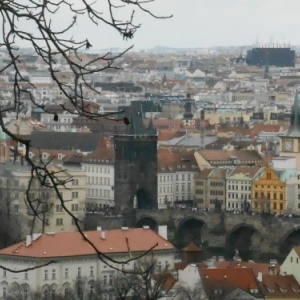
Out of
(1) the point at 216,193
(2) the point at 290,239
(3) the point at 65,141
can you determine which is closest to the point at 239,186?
(1) the point at 216,193

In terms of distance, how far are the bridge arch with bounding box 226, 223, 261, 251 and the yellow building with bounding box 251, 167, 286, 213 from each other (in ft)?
9.95

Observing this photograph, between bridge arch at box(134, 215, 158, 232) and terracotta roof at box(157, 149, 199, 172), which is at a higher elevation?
terracotta roof at box(157, 149, 199, 172)

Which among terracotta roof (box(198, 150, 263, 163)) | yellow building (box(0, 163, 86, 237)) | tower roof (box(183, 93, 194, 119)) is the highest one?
yellow building (box(0, 163, 86, 237))

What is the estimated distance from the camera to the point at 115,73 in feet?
500

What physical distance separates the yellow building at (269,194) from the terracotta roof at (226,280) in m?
21.8

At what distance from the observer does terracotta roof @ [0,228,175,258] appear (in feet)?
107

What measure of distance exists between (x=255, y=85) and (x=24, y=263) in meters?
102

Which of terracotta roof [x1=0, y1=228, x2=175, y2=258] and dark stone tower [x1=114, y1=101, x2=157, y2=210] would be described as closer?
terracotta roof [x1=0, y1=228, x2=175, y2=258]

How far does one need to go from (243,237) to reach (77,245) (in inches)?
679

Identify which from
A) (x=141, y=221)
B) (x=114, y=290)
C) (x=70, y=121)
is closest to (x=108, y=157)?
(x=141, y=221)

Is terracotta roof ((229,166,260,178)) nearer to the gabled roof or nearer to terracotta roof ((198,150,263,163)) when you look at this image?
the gabled roof

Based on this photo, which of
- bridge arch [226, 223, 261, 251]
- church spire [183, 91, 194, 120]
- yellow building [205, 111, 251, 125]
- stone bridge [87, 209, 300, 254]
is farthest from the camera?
yellow building [205, 111, 251, 125]

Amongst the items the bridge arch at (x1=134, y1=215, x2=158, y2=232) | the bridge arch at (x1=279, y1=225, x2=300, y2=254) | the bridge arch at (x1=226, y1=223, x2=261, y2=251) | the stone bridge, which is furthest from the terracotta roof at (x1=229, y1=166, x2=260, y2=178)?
the bridge arch at (x1=279, y1=225, x2=300, y2=254)

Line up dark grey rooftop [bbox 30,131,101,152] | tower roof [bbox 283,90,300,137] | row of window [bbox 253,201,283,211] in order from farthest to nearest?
dark grey rooftop [bbox 30,131,101,152], tower roof [bbox 283,90,300,137], row of window [bbox 253,201,283,211]
